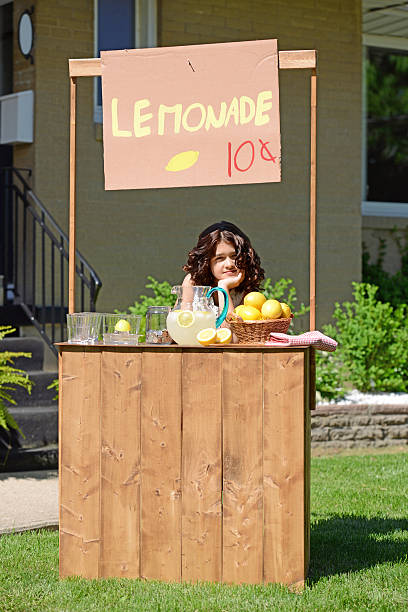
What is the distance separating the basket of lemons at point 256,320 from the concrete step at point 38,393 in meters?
3.50

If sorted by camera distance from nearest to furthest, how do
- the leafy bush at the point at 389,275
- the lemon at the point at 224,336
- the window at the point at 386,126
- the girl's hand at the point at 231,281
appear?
the lemon at the point at 224,336 < the girl's hand at the point at 231,281 < the leafy bush at the point at 389,275 < the window at the point at 386,126

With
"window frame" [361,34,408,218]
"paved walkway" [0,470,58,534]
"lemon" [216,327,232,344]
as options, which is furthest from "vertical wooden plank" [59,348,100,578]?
"window frame" [361,34,408,218]

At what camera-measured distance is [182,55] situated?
4.27 meters

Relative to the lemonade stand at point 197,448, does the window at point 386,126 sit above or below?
above

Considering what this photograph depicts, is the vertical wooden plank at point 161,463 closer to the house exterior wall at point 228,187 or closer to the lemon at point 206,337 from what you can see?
the lemon at point 206,337

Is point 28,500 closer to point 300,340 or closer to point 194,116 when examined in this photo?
point 300,340

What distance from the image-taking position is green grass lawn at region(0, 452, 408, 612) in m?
3.85

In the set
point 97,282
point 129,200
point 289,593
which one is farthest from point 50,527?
point 129,200

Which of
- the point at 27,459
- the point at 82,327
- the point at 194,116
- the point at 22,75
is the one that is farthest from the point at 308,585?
the point at 22,75

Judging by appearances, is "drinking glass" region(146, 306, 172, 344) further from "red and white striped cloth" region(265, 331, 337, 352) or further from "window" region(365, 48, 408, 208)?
"window" region(365, 48, 408, 208)

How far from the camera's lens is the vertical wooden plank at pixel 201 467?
13.2 ft

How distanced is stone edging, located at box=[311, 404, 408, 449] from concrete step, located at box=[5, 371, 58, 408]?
2.07m

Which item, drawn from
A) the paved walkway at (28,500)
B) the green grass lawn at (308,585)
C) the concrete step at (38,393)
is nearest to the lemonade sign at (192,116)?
the green grass lawn at (308,585)

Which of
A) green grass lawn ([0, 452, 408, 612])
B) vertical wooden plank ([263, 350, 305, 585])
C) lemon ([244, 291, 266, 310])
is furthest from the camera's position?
lemon ([244, 291, 266, 310])
